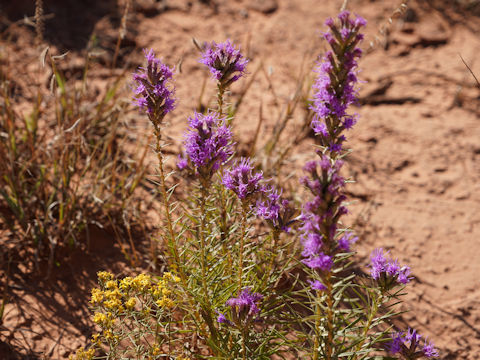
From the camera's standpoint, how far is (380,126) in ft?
16.4

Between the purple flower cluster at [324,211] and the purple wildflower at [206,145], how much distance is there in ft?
1.58

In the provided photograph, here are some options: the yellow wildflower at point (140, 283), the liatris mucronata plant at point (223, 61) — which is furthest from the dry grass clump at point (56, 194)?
the liatris mucronata plant at point (223, 61)

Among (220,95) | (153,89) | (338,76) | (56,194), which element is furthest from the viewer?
(56,194)

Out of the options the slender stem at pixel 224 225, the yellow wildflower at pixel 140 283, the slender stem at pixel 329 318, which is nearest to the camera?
the slender stem at pixel 329 318

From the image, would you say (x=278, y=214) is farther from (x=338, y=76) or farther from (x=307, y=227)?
(x=338, y=76)

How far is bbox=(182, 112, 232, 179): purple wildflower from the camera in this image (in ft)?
6.66

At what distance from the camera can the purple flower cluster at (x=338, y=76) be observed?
6.30 ft

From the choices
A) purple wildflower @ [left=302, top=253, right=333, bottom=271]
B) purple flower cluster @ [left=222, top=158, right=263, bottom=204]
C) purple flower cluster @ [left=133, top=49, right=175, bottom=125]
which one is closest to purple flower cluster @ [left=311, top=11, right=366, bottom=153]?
purple flower cluster @ [left=222, top=158, right=263, bottom=204]

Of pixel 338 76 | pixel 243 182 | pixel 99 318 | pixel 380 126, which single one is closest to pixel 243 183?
pixel 243 182

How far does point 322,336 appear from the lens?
2098mm

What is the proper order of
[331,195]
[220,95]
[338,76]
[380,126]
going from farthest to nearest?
[380,126], [220,95], [338,76], [331,195]

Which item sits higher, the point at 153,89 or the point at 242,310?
the point at 153,89

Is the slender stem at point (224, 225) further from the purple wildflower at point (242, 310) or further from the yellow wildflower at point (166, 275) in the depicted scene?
the purple wildflower at point (242, 310)

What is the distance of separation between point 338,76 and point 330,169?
1.51 ft
